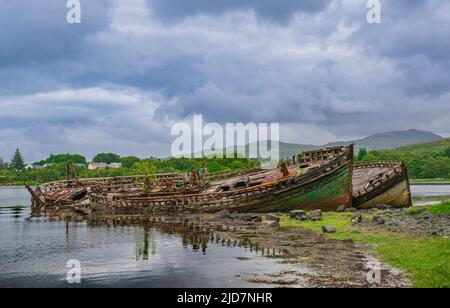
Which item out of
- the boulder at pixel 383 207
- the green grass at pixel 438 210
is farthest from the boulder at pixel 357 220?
the boulder at pixel 383 207

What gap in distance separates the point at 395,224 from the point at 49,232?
31849mm

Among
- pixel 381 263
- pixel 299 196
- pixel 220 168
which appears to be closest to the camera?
pixel 381 263

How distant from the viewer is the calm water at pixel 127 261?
22.9 m

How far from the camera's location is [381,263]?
76.8ft

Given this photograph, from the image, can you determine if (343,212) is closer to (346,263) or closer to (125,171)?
(346,263)

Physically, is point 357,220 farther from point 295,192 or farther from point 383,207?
point 383,207

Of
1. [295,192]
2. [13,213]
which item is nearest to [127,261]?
[295,192]

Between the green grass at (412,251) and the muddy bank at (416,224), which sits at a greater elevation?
the muddy bank at (416,224)

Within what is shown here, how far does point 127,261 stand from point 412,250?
16.4m

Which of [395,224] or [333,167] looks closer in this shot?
[395,224]

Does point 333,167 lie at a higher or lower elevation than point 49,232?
higher

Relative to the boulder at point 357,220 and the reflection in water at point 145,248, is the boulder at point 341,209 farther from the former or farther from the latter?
the reflection in water at point 145,248

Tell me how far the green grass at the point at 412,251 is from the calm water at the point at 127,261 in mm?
5872
